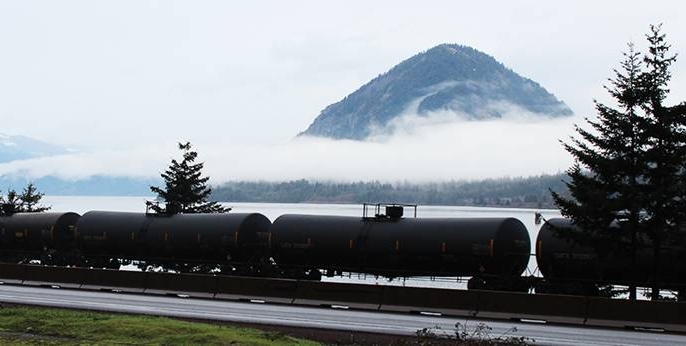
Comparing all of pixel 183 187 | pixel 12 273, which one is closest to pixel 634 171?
pixel 12 273

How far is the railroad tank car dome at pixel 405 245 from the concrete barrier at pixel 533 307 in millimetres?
5909

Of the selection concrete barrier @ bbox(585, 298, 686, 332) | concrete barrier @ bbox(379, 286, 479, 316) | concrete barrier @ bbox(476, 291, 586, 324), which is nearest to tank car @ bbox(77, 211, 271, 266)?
concrete barrier @ bbox(379, 286, 479, 316)

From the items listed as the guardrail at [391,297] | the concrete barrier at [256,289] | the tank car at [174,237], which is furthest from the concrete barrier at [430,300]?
the tank car at [174,237]

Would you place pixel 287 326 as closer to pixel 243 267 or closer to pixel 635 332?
pixel 635 332

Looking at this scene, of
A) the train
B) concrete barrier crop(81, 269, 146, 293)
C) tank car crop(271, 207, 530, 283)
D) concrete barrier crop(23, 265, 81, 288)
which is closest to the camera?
the train

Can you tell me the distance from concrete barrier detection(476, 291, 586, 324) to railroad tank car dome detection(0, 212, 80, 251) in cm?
3128

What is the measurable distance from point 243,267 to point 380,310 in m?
14.1

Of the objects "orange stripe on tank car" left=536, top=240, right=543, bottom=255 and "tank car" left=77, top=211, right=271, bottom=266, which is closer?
"orange stripe on tank car" left=536, top=240, right=543, bottom=255

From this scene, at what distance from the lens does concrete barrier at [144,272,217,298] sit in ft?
123

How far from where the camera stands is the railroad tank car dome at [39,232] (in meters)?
52.7

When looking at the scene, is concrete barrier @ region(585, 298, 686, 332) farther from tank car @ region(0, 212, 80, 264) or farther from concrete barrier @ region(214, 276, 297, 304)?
tank car @ region(0, 212, 80, 264)

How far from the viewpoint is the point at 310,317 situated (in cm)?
2923

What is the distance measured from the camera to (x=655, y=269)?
32719 mm

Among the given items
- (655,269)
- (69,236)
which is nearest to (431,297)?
(655,269)
